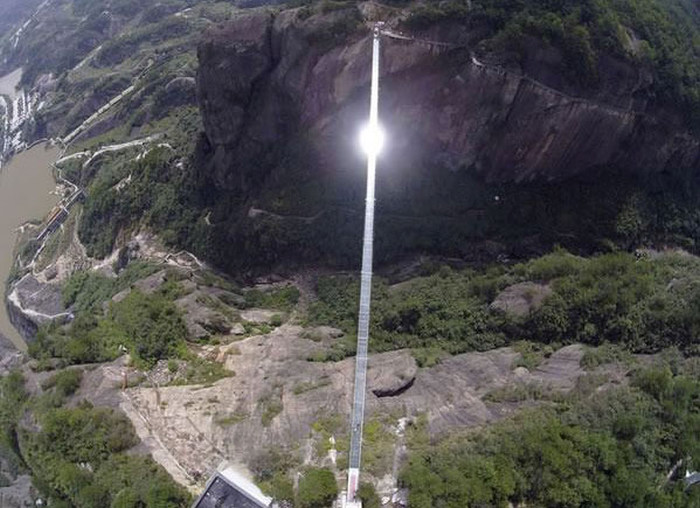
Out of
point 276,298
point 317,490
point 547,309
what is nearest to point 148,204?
point 276,298

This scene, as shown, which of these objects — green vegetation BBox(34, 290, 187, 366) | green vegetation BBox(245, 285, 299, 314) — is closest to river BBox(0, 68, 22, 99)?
green vegetation BBox(34, 290, 187, 366)

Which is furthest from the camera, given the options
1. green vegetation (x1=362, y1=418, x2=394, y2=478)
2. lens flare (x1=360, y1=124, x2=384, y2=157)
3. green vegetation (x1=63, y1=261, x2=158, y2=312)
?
green vegetation (x1=63, y1=261, x2=158, y2=312)

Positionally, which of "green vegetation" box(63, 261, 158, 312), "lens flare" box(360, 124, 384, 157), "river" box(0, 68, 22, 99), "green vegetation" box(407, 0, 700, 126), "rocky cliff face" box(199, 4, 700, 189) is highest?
"green vegetation" box(407, 0, 700, 126)

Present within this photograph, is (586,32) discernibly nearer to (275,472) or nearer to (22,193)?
(275,472)

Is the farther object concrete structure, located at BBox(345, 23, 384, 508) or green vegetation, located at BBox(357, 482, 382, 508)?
concrete structure, located at BBox(345, 23, 384, 508)

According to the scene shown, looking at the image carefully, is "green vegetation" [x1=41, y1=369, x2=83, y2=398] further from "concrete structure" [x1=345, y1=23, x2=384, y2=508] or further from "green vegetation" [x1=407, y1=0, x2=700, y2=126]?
"green vegetation" [x1=407, y1=0, x2=700, y2=126]
